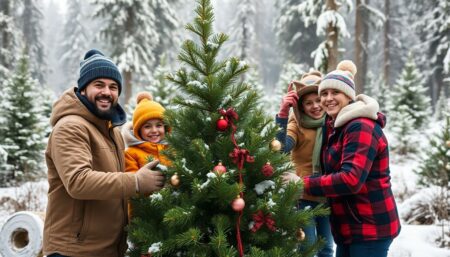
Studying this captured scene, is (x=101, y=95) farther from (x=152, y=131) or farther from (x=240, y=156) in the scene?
(x=240, y=156)

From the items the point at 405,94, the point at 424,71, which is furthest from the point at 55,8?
the point at 405,94

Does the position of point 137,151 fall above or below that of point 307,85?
below

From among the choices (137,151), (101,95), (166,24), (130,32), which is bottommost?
(137,151)

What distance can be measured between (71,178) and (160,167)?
562 millimetres

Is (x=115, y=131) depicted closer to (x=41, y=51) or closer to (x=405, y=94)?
(x=405, y=94)

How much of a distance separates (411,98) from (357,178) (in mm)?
19005

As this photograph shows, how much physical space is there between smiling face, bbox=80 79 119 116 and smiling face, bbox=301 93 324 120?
2061 millimetres

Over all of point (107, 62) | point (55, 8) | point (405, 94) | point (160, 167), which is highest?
point (55, 8)

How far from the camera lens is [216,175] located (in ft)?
7.31

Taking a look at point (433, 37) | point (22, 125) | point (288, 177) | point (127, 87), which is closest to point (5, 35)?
point (127, 87)

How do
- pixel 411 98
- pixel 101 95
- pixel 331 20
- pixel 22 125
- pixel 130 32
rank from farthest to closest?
pixel 130 32 → pixel 411 98 → pixel 22 125 → pixel 331 20 → pixel 101 95

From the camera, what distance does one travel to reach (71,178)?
251 centimetres

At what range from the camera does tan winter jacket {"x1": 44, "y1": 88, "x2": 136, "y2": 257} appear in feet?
8.30

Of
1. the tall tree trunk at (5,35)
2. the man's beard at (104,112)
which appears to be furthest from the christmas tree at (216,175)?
the tall tree trunk at (5,35)
